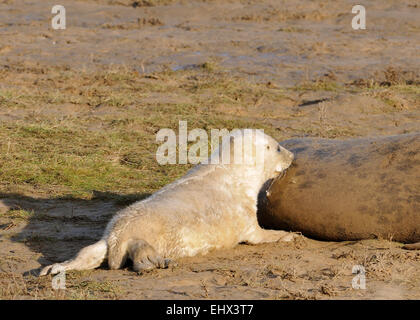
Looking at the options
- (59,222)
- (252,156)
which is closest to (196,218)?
(252,156)

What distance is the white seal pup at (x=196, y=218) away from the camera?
186 inches

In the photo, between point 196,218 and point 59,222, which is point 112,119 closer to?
point 59,222

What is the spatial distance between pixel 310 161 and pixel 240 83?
19.6 ft

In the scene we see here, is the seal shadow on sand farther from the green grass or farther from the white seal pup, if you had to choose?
the white seal pup

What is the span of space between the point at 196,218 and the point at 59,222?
4.85 feet

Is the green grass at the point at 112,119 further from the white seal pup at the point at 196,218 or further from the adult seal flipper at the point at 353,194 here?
the adult seal flipper at the point at 353,194

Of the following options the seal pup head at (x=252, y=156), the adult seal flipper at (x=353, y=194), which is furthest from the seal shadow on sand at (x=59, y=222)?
the adult seal flipper at (x=353, y=194)

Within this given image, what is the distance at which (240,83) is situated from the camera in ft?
38.0

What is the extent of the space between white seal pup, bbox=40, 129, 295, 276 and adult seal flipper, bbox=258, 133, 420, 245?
0.13 m

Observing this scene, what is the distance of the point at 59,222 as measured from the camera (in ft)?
19.8

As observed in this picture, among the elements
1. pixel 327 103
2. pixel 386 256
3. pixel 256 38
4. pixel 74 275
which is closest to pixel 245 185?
pixel 386 256

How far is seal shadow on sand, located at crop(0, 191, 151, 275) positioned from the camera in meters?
5.43

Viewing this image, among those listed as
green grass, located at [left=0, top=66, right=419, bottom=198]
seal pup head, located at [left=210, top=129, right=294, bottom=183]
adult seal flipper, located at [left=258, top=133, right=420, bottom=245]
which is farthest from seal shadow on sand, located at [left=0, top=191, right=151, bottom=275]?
adult seal flipper, located at [left=258, top=133, right=420, bottom=245]

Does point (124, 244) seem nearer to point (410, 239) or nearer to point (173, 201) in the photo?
point (173, 201)
